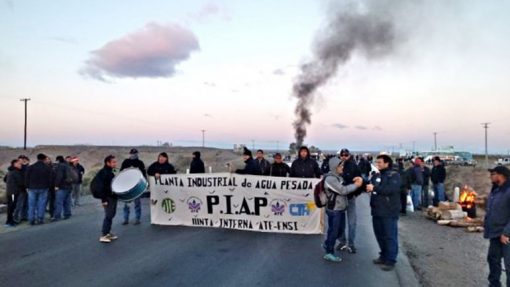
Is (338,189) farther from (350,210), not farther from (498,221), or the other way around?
(498,221)

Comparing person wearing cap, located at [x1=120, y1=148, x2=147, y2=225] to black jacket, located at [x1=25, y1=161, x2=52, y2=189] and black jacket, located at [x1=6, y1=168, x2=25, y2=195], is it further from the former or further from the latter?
black jacket, located at [x1=6, y1=168, x2=25, y2=195]

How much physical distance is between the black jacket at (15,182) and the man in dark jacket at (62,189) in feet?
2.99

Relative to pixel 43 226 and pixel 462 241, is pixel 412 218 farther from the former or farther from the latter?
pixel 43 226

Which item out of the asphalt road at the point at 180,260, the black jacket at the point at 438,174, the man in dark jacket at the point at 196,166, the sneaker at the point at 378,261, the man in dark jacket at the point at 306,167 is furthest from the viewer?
the black jacket at the point at 438,174

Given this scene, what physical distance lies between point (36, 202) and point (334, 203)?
8.66 metres

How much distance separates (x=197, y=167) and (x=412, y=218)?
23.1 ft

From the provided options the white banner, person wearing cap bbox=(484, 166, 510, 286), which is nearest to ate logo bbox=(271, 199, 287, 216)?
the white banner

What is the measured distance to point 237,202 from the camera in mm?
10266

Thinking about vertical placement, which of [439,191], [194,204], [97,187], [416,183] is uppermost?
[97,187]

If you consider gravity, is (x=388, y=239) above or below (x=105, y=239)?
above

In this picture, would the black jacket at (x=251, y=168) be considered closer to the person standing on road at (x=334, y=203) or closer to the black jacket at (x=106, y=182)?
the black jacket at (x=106, y=182)

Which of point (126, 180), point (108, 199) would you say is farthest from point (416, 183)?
point (108, 199)

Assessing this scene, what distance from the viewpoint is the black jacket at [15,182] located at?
457 inches

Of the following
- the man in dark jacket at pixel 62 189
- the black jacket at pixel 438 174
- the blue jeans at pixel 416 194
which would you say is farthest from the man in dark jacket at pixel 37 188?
the black jacket at pixel 438 174
